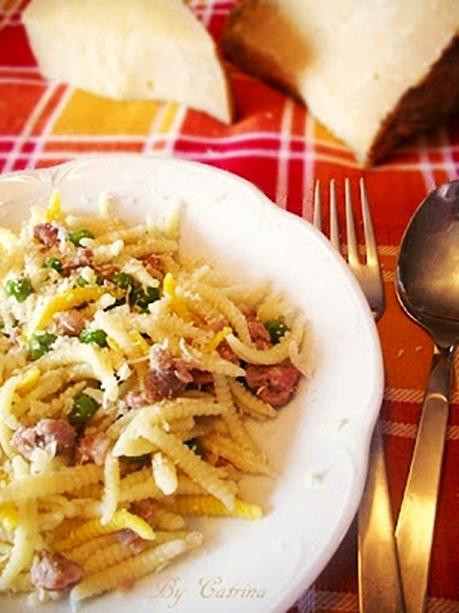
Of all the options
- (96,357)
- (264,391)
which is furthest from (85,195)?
(264,391)

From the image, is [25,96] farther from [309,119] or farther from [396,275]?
[396,275]

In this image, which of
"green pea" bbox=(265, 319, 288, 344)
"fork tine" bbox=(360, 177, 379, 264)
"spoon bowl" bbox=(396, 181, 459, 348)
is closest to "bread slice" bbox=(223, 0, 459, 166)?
"fork tine" bbox=(360, 177, 379, 264)


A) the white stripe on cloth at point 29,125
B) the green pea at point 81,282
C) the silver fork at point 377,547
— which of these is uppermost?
the silver fork at point 377,547

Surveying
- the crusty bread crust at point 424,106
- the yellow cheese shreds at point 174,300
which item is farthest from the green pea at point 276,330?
the crusty bread crust at point 424,106

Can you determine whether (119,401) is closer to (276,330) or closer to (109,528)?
(109,528)

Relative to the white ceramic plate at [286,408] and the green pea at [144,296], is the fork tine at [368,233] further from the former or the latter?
the green pea at [144,296]
